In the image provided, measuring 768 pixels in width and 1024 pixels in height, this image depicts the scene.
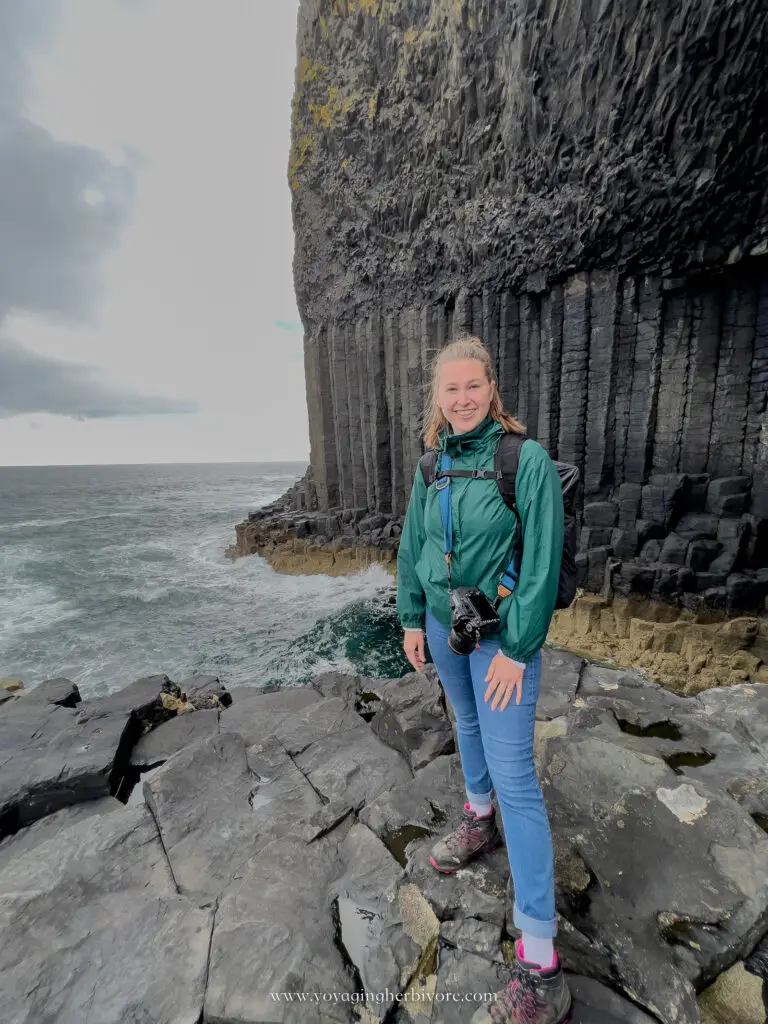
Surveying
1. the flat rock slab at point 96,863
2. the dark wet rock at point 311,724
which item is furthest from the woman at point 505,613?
the dark wet rock at point 311,724

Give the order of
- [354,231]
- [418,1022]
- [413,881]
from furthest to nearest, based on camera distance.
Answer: [354,231] < [413,881] < [418,1022]

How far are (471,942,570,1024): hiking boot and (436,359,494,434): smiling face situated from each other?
2.22 metres

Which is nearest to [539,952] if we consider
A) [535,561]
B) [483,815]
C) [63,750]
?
[483,815]

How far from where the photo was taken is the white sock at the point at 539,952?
68.1 inches

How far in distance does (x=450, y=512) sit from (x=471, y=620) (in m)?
0.48

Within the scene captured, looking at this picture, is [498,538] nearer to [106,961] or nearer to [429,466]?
[429,466]

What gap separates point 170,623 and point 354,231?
1821 cm

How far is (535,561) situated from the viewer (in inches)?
69.1

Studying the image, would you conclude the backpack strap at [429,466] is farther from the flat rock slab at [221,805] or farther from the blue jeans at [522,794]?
the flat rock slab at [221,805]

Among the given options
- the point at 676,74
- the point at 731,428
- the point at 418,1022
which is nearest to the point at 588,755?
the point at 418,1022

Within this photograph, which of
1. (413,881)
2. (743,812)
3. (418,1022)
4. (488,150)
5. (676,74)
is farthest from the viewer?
(488,150)

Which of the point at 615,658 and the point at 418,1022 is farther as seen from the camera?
the point at 615,658

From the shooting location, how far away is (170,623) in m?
15.0

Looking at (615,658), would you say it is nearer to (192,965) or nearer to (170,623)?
(192,965)
